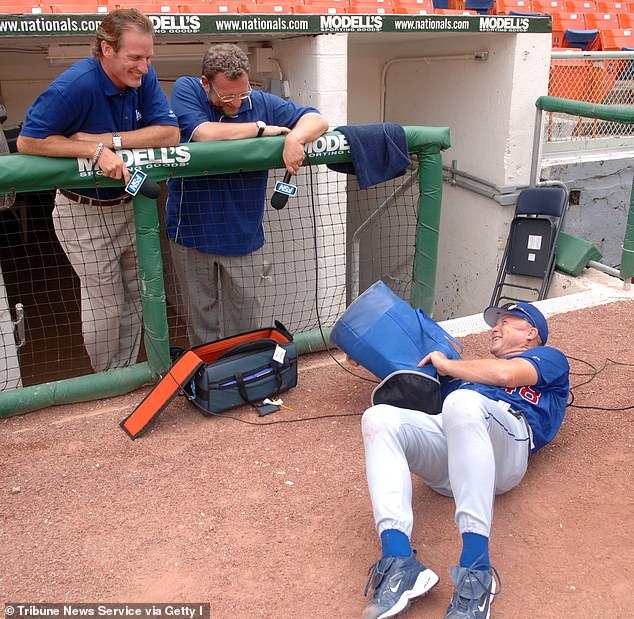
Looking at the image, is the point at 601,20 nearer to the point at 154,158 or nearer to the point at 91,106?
the point at 154,158

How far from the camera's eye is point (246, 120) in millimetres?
3811

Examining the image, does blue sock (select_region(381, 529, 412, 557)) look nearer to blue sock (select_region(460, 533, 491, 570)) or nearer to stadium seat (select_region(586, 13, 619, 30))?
blue sock (select_region(460, 533, 491, 570))

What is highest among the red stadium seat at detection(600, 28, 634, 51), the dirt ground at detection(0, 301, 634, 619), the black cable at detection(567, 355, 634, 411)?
the red stadium seat at detection(600, 28, 634, 51)

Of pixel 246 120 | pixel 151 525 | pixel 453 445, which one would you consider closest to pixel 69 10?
pixel 246 120

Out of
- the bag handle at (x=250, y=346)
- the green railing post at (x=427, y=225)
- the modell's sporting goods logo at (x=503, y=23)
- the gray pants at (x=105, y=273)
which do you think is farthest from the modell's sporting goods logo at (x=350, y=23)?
the bag handle at (x=250, y=346)

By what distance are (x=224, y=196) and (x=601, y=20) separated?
9.70m

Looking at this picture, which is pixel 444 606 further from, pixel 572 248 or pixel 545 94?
pixel 545 94

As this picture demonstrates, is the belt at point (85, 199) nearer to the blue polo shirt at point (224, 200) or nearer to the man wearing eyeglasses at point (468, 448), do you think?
the blue polo shirt at point (224, 200)

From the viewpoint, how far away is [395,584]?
221 cm

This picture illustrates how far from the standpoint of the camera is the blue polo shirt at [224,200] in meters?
3.82

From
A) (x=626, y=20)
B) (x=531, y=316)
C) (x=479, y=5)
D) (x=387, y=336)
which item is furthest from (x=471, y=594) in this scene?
(x=626, y=20)

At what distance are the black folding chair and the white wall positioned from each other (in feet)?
0.84

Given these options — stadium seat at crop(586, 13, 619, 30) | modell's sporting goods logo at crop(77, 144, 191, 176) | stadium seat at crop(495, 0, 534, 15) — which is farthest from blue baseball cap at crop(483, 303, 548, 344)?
stadium seat at crop(586, 13, 619, 30)

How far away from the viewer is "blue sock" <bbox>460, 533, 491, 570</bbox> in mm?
2225
